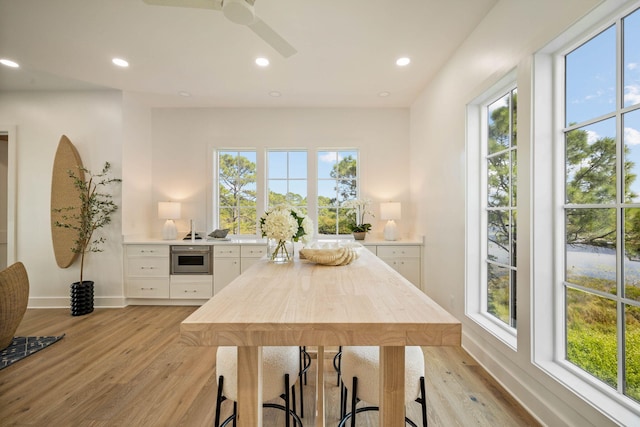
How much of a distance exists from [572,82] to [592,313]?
1282mm

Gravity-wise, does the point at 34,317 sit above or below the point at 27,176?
below

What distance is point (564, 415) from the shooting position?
4.91ft

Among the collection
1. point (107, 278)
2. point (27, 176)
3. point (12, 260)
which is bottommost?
point (107, 278)

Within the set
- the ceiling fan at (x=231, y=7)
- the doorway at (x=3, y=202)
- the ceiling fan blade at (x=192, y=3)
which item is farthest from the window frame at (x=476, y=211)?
the doorway at (x=3, y=202)

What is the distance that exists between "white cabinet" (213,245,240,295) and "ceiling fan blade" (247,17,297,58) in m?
2.52

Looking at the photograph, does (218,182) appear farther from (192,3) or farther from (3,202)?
(3,202)

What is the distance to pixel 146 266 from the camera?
3766 mm

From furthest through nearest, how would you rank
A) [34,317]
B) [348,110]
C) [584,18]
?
[348,110] < [34,317] < [584,18]

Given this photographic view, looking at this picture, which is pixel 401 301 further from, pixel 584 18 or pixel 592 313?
pixel 584 18

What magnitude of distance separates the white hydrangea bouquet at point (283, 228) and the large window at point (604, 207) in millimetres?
1502

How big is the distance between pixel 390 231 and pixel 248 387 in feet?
10.9

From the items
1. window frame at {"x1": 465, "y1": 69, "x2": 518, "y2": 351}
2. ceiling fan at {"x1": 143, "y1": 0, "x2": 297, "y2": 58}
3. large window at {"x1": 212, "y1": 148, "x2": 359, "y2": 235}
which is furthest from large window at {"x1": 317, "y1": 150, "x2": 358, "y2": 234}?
ceiling fan at {"x1": 143, "y1": 0, "x2": 297, "y2": 58}

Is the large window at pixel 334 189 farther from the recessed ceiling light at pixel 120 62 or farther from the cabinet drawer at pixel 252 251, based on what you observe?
the recessed ceiling light at pixel 120 62

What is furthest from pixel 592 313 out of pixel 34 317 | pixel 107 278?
pixel 34 317
